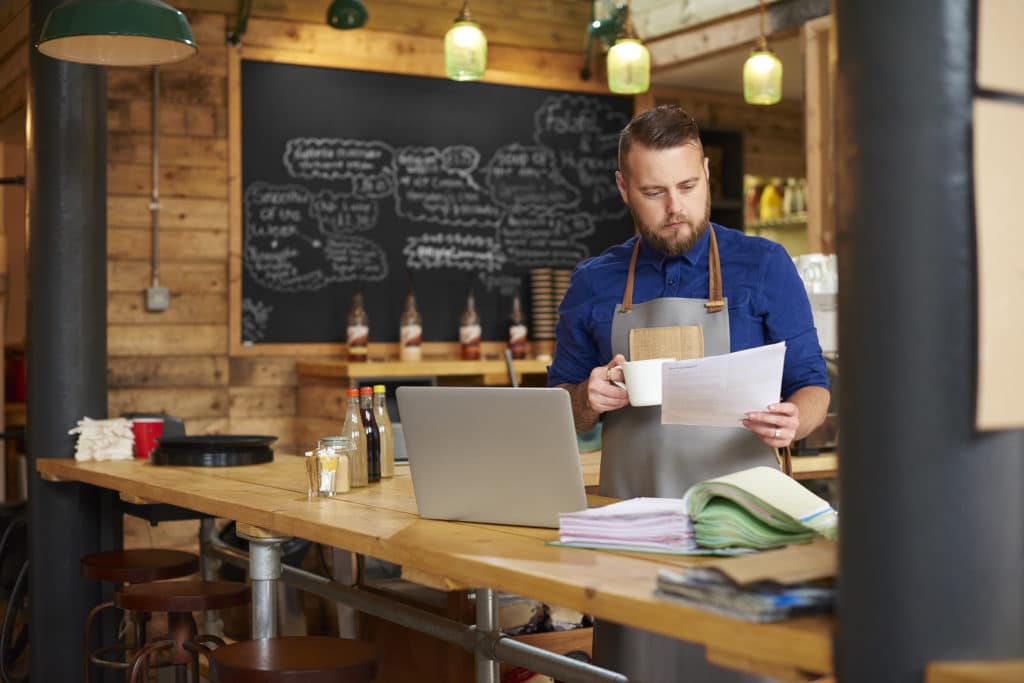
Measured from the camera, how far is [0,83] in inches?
239

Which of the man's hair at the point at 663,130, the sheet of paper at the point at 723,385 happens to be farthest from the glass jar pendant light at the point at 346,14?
the sheet of paper at the point at 723,385

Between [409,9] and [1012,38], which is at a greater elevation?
[409,9]

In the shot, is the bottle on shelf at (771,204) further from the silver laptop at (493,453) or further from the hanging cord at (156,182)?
the silver laptop at (493,453)

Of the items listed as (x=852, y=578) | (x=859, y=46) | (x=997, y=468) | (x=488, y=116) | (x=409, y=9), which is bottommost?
(x=852, y=578)

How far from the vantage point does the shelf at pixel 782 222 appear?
6973 mm

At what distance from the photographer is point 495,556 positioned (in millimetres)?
1752

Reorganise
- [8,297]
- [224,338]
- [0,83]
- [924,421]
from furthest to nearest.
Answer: [8,297]
[0,83]
[224,338]
[924,421]

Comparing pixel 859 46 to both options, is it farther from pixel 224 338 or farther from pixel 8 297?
pixel 8 297

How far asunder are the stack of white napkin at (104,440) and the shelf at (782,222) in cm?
427

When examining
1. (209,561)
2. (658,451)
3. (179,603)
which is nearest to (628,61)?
(209,561)

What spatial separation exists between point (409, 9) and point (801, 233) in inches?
105

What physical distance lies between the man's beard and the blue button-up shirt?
42 mm

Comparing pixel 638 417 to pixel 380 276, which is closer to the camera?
pixel 638 417

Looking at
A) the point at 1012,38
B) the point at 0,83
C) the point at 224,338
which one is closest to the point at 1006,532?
the point at 1012,38
